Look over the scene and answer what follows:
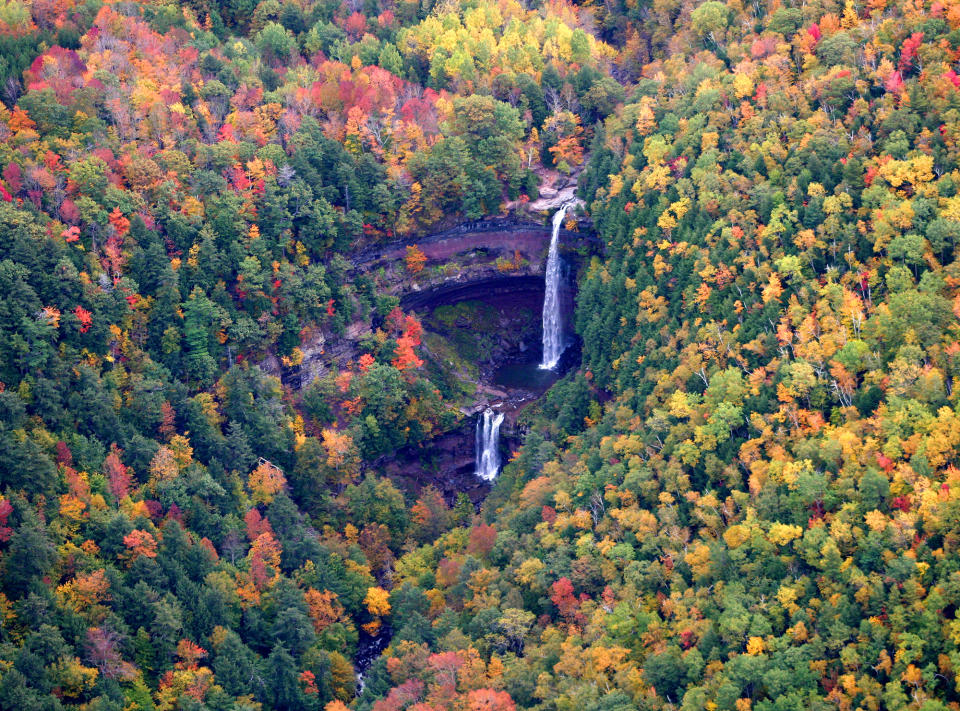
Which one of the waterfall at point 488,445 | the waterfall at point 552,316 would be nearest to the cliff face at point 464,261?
the waterfall at point 552,316

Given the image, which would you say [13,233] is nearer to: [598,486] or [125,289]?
[125,289]

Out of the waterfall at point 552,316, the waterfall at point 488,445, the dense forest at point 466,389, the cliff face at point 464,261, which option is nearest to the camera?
the dense forest at point 466,389

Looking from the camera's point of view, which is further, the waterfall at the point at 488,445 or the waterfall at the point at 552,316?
the waterfall at the point at 552,316

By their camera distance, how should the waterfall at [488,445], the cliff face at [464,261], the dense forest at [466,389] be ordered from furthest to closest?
the cliff face at [464,261] → the waterfall at [488,445] → the dense forest at [466,389]

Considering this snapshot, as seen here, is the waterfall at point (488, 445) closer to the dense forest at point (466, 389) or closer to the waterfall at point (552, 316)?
the dense forest at point (466, 389)

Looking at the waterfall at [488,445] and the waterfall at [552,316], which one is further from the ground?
the waterfall at [552,316]

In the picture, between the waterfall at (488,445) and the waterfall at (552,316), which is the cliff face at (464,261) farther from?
the waterfall at (488,445)

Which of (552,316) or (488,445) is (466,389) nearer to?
(488,445)

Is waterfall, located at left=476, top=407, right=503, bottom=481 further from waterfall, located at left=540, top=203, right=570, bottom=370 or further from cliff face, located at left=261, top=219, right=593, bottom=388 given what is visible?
cliff face, located at left=261, top=219, right=593, bottom=388
